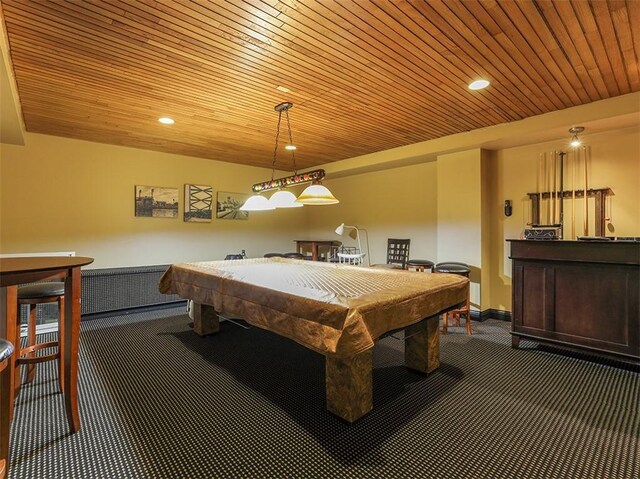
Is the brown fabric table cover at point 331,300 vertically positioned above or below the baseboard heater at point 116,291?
above

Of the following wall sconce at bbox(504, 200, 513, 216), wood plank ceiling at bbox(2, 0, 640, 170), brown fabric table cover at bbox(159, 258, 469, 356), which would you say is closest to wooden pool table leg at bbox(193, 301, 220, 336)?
brown fabric table cover at bbox(159, 258, 469, 356)

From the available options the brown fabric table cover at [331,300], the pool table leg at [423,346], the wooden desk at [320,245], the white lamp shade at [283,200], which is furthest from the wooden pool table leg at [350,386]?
the wooden desk at [320,245]

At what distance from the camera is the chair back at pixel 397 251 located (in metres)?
5.36

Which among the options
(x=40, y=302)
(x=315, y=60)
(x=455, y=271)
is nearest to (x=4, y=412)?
(x=40, y=302)

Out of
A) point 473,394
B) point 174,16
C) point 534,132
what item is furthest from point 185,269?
point 534,132

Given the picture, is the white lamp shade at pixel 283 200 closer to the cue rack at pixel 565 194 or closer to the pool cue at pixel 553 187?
the cue rack at pixel 565 194

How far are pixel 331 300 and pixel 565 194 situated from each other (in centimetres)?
383

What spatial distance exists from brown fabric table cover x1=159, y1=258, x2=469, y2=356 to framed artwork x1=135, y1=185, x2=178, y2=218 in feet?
8.65

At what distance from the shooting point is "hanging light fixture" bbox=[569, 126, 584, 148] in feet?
11.8

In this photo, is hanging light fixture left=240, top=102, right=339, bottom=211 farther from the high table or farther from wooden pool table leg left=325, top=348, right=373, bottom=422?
wooden pool table leg left=325, top=348, right=373, bottom=422

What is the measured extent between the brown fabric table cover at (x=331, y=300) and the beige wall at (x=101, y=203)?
2.59 m

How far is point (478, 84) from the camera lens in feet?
9.63

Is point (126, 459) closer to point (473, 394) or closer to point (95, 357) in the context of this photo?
point (95, 357)

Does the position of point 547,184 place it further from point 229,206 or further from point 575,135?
point 229,206
